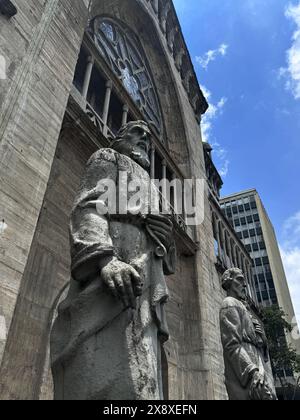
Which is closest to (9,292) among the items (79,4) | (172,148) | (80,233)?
(80,233)

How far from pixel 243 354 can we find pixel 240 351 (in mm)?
48

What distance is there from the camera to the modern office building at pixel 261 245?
51562 millimetres

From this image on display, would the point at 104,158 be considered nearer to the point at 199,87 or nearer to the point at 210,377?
the point at 210,377

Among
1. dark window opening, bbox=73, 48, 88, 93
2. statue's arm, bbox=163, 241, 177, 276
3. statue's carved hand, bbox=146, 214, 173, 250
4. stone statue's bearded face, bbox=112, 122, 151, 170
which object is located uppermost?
dark window opening, bbox=73, 48, 88, 93

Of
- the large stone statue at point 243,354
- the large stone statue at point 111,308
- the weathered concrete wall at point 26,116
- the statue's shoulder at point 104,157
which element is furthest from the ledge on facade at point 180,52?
the large stone statue at point 111,308

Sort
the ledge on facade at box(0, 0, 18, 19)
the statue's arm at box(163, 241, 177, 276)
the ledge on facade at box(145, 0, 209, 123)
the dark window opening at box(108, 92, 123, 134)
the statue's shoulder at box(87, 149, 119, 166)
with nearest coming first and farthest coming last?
the statue's arm at box(163, 241, 177, 276) < the statue's shoulder at box(87, 149, 119, 166) < the ledge on facade at box(0, 0, 18, 19) < the dark window opening at box(108, 92, 123, 134) < the ledge on facade at box(145, 0, 209, 123)

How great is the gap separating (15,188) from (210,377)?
24.2 feet

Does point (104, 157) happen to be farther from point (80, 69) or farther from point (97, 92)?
point (97, 92)

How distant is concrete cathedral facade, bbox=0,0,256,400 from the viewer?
439 cm

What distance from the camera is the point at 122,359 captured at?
197 centimetres

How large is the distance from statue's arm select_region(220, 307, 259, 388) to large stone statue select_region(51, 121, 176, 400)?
189cm

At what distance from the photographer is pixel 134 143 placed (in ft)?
11.1

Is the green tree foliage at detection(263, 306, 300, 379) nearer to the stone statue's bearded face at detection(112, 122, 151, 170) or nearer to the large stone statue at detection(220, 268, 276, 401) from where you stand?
the large stone statue at detection(220, 268, 276, 401)

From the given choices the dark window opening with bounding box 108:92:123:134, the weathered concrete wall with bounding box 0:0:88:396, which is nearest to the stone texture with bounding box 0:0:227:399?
the weathered concrete wall with bounding box 0:0:88:396
